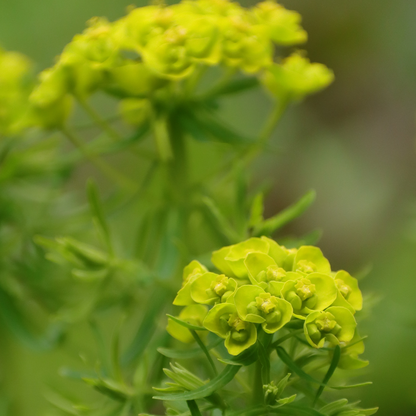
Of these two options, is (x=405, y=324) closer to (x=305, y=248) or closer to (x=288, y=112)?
(x=305, y=248)

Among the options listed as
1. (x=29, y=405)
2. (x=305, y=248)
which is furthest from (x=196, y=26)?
(x=29, y=405)

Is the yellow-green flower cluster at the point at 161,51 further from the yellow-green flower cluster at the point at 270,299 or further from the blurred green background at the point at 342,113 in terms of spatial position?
the blurred green background at the point at 342,113

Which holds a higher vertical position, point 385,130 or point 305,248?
point 385,130

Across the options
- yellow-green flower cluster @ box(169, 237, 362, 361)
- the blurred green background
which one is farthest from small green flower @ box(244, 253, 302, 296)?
the blurred green background

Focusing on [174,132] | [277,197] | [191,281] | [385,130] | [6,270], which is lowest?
[191,281]

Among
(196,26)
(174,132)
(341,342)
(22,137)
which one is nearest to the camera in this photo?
(341,342)

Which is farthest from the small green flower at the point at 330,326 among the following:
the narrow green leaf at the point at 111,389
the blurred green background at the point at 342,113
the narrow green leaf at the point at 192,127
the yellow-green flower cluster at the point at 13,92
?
the blurred green background at the point at 342,113

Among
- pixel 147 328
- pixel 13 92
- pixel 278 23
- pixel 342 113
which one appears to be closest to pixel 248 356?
pixel 147 328

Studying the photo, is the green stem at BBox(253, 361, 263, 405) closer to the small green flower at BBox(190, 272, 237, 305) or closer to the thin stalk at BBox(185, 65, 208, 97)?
the small green flower at BBox(190, 272, 237, 305)
